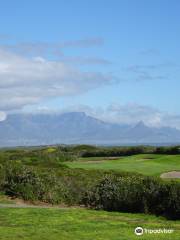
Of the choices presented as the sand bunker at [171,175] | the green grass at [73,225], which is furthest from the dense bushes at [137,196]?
the sand bunker at [171,175]

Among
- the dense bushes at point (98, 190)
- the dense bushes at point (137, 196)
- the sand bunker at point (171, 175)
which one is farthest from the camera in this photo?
the sand bunker at point (171, 175)

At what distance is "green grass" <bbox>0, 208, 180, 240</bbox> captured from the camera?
14.3 metres

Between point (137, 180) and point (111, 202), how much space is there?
4.92 feet

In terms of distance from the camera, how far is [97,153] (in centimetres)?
8575

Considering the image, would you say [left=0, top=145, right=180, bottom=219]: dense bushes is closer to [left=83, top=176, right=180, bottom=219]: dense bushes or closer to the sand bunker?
[left=83, top=176, right=180, bottom=219]: dense bushes

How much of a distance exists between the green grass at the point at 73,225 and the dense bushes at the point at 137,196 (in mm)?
927

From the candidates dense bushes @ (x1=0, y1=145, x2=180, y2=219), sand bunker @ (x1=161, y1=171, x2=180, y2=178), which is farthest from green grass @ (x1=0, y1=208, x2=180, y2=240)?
sand bunker @ (x1=161, y1=171, x2=180, y2=178)

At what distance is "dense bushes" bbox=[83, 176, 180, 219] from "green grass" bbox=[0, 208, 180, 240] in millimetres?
927

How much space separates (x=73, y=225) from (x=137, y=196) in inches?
234

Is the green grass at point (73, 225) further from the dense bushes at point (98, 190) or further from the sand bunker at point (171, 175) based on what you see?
the sand bunker at point (171, 175)

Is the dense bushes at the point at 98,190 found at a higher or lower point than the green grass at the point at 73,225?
higher

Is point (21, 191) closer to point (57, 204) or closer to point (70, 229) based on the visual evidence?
point (57, 204)

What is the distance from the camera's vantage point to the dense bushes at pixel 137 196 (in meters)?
20.3

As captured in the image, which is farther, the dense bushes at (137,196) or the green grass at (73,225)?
the dense bushes at (137,196)
